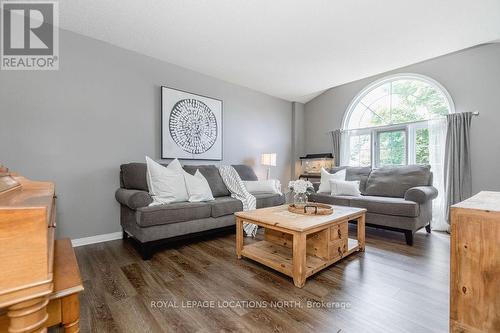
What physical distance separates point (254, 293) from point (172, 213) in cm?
115

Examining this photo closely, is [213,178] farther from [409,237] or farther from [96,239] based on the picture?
[409,237]

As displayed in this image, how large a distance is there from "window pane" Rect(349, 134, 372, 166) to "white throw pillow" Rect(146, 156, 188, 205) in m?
3.35

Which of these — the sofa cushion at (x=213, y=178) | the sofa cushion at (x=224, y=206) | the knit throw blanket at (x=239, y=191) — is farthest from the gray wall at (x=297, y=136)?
the sofa cushion at (x=224, y=206)

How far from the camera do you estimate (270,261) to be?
1884 millimetres

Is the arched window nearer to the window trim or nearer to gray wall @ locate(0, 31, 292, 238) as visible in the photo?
the window trim

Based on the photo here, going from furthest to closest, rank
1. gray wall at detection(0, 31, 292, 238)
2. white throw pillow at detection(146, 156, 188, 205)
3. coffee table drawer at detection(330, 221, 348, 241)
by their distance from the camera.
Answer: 1. white throw pillow at detection(146, 156, 188, 205)
2. gray wall at detection(0, 31, 292, 238)
3. coffee table drawer at detection(330, 221, 348, 241)

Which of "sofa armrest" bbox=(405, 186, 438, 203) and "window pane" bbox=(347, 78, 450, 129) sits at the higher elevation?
"window pane" bbox=(347, 78, 450, 129)

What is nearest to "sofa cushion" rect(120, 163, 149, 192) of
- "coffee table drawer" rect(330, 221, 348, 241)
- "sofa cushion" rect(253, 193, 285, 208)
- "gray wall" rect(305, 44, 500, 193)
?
"sofa cushion" rect(253, 193, 285, 208)

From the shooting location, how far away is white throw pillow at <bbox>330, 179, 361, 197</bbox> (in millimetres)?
3273

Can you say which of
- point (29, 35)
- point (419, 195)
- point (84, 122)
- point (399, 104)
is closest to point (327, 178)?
point (419, 195)

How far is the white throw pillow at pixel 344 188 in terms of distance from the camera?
327 cm

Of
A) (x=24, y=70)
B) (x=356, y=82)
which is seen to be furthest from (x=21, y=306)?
(x=356, y=82)

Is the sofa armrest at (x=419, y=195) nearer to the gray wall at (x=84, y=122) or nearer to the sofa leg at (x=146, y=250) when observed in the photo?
the sofa leg at (x=146, y=250)

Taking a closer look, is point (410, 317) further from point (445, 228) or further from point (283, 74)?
point (283, 74)
